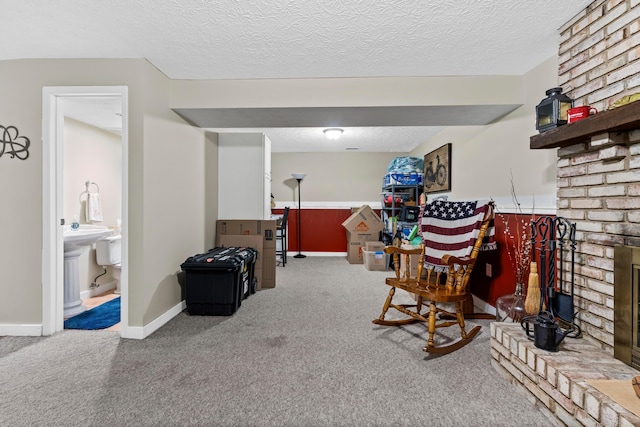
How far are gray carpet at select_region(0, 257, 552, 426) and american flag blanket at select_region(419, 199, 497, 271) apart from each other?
2.21 feet

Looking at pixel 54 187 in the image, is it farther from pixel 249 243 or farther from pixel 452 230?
pixel 452 230

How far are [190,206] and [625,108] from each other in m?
3.37

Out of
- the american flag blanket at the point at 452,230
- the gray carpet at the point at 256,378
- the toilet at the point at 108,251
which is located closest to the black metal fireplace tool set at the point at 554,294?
the gray carpet at the point at 256,378

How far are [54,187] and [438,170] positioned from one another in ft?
14.6

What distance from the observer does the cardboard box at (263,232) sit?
3873 millimetres

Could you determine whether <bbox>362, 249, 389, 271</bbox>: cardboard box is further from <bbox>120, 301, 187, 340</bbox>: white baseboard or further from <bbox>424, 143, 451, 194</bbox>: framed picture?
<bbox>120, 301, 187, 340</bbox>: white baseboard

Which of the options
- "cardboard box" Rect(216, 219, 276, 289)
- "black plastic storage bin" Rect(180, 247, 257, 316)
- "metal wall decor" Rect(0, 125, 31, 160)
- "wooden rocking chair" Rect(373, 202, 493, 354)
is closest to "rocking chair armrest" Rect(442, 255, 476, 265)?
"wooden rocking chair" Rect(373, 202, 493, 354)

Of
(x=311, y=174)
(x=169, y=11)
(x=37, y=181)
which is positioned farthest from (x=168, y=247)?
(x=311, y=174)

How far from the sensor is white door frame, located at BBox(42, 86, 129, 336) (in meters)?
2.41

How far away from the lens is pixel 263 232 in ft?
12.8

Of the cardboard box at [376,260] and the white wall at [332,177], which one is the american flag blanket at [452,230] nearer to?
the cardboard box at [376,260]

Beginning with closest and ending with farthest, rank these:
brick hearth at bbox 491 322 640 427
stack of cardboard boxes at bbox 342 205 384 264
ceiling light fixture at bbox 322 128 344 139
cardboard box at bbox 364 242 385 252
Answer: brick hearth at bbox 491 322 640 427 → ceiling light fixture at bbox 322 128 344 139 → cardboard box at bbox 364 242 385 252 → stack of cardboard boxes at bbox 342 205 384 264

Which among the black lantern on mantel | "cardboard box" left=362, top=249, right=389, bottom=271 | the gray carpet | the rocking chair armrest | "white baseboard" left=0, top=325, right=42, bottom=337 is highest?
the black lantern on mantel

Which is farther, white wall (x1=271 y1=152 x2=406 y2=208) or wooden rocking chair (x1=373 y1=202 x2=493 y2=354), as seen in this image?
white wall (x1=271 y1=152 x2=406 y2=208)
